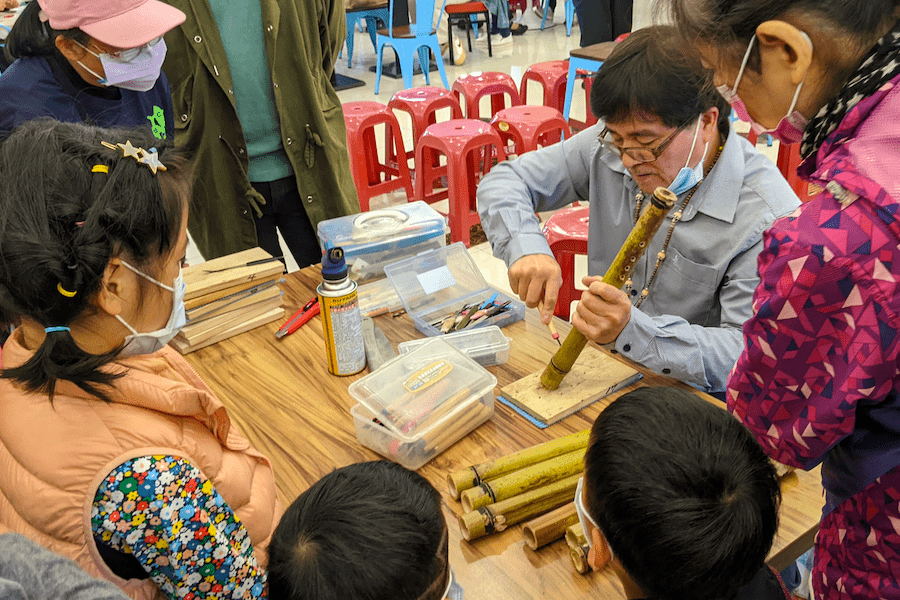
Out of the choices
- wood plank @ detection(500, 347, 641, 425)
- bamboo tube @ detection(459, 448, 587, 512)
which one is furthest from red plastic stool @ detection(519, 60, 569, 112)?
bamboo tube @ detection(459, 448, 587, 512)

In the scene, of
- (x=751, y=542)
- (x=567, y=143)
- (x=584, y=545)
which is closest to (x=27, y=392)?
(x=584, y=545)

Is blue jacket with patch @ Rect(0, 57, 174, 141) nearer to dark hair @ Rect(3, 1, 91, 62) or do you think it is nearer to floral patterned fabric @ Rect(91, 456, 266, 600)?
dark hair @ Rect(3, 1, 91, 62)

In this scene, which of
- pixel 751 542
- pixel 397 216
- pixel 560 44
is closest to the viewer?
pixel 751 542

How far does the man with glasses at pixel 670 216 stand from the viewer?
1.48 m

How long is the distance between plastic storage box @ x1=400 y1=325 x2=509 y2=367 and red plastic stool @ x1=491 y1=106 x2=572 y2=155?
2.73 meters

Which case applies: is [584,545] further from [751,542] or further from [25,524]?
[25,524]

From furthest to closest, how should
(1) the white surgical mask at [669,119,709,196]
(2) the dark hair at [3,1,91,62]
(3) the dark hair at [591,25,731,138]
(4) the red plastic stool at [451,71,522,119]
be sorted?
1. (4) the red plastic stool at [451,71,522,119]
2. (2) the dark hair at [3,1,91,62]
3. (1) the white surgical mask at [669,119,709,196]
4. (3) the dark hair at [591,25,731,138]

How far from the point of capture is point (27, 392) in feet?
2.99

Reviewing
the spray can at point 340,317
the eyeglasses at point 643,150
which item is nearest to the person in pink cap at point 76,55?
the spray can at point 340,317

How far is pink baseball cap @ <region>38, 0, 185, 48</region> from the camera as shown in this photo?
1728mm

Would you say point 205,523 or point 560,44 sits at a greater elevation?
point 205,523

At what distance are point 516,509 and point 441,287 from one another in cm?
79

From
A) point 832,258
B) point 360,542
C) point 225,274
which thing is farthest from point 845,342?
point 225,274

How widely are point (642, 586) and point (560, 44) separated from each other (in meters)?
10.2
